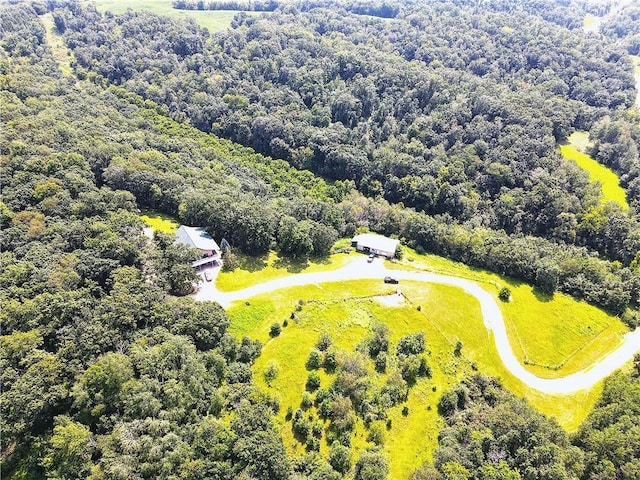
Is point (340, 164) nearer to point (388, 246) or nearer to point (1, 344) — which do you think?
point (388, 246)

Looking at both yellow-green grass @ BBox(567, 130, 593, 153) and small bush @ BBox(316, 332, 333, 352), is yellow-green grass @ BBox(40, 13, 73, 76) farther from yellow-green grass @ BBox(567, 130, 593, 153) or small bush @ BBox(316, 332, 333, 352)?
yellow-green grass @ BBox(567, 130, 593, 153)

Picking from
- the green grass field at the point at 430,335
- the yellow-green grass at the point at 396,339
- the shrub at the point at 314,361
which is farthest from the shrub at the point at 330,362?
the green grass field at the point at 430,335

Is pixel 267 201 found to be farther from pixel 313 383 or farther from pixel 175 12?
pixel 175 12

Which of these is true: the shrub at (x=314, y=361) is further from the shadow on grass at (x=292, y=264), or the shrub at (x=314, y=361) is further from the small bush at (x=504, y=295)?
the small bush at (x=504, y=295)

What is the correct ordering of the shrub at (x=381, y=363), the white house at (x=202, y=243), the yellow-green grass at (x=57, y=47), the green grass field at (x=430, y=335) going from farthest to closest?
the yellow-green grass at (x=57, y=47) → the white house at (x=202, y=243) → the shrub at (x=381, y=363) → the green grass field at (x=430, y=335)

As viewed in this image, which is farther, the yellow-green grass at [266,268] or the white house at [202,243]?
the white house at [202,243]

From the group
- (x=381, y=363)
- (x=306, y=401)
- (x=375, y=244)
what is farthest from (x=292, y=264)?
(x=306, y=401)

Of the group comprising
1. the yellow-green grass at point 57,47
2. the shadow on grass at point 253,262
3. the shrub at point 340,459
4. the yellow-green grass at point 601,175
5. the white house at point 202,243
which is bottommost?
the yellow-green grass at point 57,47
